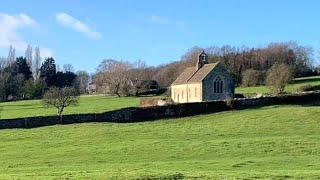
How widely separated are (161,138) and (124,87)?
68906 mm

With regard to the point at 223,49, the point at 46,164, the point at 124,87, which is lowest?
the point at 46,164

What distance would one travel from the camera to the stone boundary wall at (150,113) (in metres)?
46.6

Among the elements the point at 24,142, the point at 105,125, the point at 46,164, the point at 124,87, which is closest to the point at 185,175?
the point at 46,164

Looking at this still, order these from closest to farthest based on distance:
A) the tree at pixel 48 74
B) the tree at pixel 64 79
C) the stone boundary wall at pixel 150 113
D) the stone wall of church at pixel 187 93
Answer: the stone boundary wall at pixel 150 113 → the stone wall of church at pixel 187 93 → the tree at pixel 48 74 → the tree at pixel 64 79

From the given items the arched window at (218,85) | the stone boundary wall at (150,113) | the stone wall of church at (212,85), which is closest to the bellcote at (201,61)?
the stone wall of church at (212,85)

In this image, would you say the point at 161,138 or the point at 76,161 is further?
the point at 161,138

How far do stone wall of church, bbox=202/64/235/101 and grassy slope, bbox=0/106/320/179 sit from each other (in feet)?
59.5

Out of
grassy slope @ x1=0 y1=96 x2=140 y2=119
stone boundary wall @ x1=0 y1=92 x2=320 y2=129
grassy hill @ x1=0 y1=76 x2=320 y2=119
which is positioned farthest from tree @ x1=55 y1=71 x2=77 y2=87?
stone boundary wall @ x1=0 y1=92 x2=320 y2=129

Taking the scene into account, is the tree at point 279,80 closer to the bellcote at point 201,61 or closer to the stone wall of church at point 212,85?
the stone wall of church at point 212,85

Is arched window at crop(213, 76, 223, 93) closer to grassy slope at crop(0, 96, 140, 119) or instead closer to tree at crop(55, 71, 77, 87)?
grassy slope at crop(0, 96, 140, 119)

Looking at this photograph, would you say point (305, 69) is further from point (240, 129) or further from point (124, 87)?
point (240, 129)

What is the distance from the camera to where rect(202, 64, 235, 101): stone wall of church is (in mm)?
67312

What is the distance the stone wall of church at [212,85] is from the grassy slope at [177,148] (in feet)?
59.5

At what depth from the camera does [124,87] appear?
105 meters
